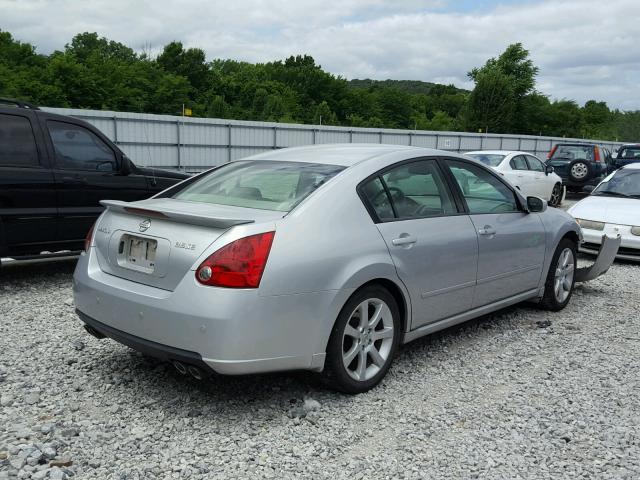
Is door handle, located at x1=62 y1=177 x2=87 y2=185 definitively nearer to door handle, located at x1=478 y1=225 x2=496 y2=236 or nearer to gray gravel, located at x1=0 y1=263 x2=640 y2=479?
gray gravel, located at x1=0 y1=263 x2=640 y2=479

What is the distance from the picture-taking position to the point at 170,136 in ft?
71.1

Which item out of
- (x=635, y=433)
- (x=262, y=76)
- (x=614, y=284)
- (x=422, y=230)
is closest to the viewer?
(x=635, y=433)

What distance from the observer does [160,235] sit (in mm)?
3365

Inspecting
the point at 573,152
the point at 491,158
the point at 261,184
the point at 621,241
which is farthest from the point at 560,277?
the point at 573,152

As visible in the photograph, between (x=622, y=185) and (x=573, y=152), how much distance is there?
11252mm

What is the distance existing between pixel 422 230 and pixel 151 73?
66493mm

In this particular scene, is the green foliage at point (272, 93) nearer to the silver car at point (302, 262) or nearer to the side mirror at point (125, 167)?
the side mirror at point (125, 167)

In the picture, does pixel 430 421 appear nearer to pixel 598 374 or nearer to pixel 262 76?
pixel 598 374

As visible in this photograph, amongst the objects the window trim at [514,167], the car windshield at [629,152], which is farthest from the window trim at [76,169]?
the car windshield at [629,152]

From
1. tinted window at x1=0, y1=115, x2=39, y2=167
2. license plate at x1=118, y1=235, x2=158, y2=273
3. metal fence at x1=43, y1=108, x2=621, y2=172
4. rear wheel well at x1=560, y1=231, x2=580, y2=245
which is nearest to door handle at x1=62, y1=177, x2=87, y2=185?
tinted window at x1=0, y1=115, x2=39, y2=167

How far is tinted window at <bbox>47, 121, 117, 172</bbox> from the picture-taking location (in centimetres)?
635

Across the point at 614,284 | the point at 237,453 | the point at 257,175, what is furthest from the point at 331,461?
the point at 614,284

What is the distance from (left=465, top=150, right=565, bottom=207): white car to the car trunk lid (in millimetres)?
12288

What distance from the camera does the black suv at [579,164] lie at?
18688 millimetres
